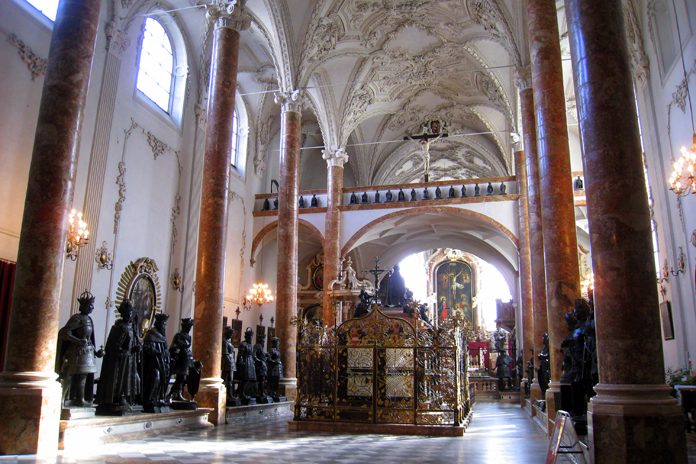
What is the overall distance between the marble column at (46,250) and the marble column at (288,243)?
8.40m

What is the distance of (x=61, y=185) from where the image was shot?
21.8 ft

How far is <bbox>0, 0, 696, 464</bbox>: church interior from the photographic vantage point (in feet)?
17.9

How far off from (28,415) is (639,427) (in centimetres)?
572

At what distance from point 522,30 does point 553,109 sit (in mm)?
7032

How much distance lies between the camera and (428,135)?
78.2ft

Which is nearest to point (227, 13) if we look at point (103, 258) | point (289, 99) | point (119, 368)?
point (289, 99)

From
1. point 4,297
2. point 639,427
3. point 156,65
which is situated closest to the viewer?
point 639,427

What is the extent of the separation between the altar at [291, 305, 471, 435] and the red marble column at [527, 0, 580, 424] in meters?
1.77

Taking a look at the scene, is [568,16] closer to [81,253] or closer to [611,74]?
[611,74]

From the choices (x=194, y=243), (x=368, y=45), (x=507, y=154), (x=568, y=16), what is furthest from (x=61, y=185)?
(x=507, y=154)

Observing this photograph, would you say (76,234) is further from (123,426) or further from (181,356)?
(123,426)

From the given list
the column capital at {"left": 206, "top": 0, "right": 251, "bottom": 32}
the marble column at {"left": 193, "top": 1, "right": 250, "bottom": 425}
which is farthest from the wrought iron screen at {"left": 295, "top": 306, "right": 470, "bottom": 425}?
the column capital at {"left": 206, "top": 0, "right": 251, "bottom": 32}

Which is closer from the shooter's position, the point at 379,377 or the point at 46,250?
the point at 46,250

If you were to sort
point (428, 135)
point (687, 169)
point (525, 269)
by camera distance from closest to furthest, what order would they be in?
point (687, 169), point (525, 269), point (428, 135)
